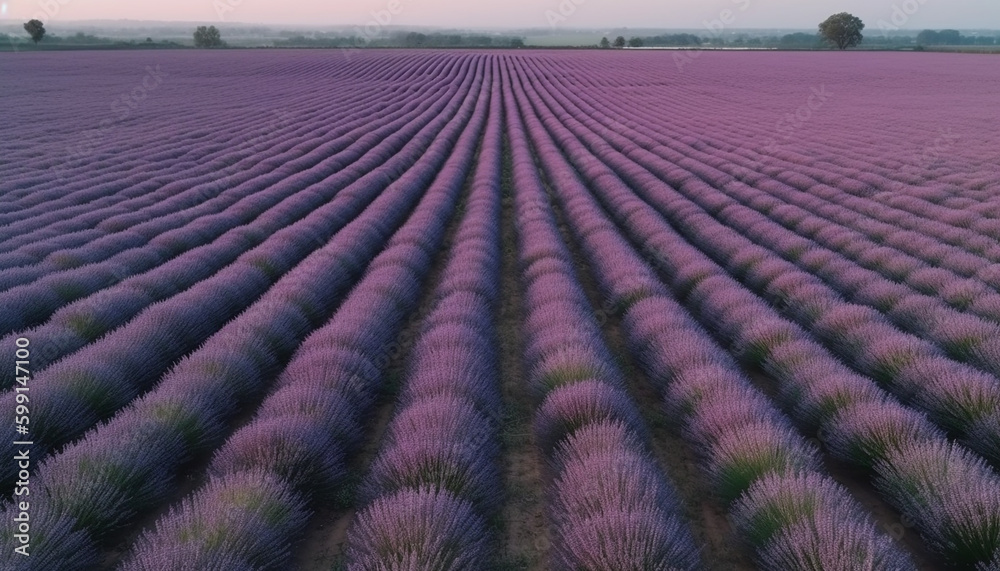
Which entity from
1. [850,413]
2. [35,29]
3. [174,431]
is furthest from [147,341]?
[35,29]

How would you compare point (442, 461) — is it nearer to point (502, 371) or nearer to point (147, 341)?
point (502, 371)

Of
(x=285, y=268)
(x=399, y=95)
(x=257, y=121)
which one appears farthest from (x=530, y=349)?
(x=399, y=95)

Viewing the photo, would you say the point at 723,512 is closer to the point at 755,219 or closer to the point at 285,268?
the point at 285,268

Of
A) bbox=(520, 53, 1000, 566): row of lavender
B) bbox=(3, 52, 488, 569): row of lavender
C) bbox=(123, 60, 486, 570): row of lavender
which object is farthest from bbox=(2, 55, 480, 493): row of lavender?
bbox=(520, 53, 1000, 566): row of lavender

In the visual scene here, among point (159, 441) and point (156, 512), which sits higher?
point (159, 441)

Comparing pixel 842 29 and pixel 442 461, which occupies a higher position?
pixel 842 29

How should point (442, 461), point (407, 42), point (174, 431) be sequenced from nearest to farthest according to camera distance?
1. point (442, 461)
2. point (174, 431)
3. point (407, 42)
